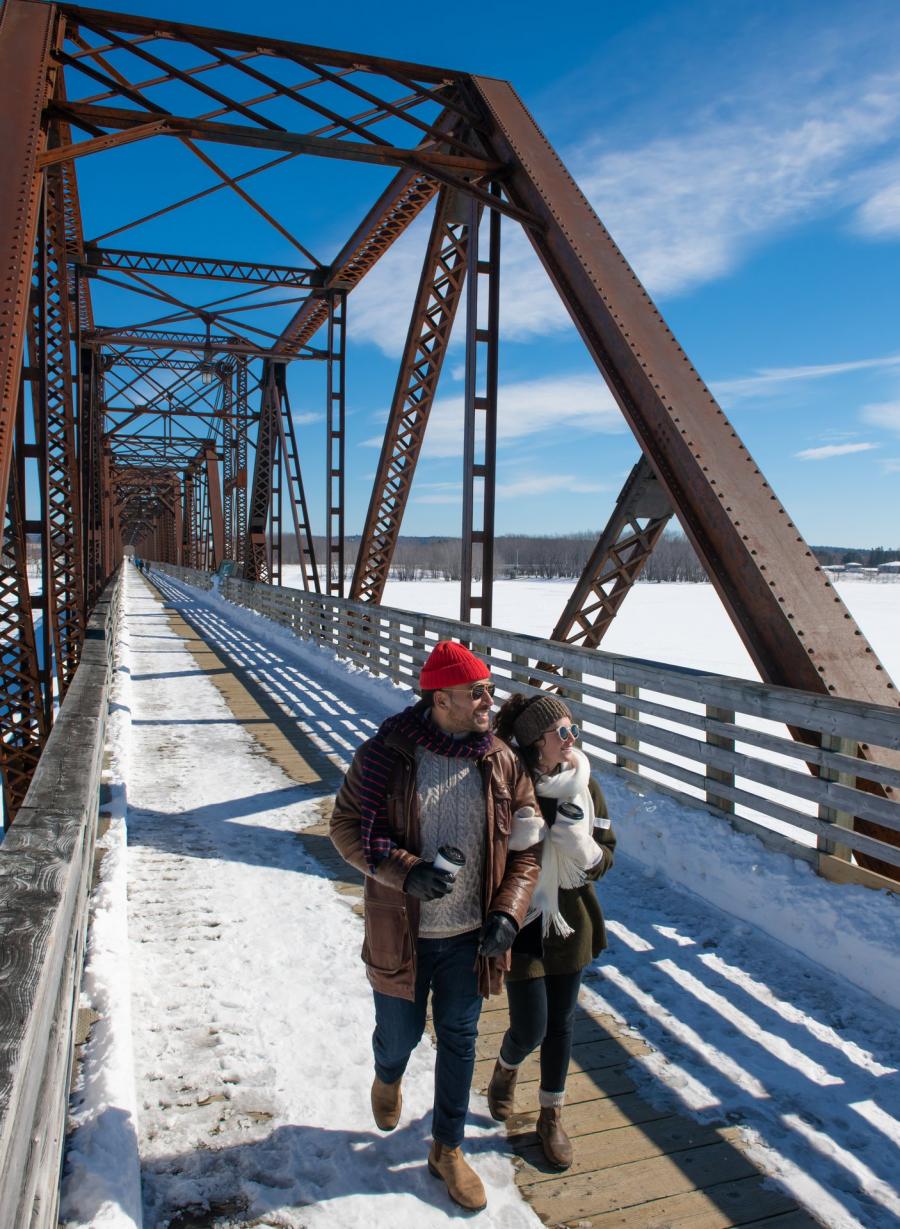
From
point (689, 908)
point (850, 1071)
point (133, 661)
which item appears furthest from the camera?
point (133, 661)

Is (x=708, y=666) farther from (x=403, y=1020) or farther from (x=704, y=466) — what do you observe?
(x=403, y=1020)

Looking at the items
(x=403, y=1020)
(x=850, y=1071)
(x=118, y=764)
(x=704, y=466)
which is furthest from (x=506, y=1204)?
(x=118, y=764)

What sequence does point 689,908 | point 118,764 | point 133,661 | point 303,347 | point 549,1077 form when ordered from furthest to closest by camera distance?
point 303,347, point 133,661, point 118,764, point 689,908, point 549,1077

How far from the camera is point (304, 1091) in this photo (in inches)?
123

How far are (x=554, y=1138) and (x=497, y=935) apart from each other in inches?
33.2

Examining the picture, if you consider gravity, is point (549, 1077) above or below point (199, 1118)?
above

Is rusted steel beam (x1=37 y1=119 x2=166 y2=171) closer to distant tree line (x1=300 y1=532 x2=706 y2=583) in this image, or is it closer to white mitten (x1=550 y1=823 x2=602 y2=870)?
white mitten (x1=550 y1=823 x2=602 y2=870)

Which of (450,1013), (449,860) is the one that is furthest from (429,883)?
(450,1013)

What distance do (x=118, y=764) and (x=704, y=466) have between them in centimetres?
508

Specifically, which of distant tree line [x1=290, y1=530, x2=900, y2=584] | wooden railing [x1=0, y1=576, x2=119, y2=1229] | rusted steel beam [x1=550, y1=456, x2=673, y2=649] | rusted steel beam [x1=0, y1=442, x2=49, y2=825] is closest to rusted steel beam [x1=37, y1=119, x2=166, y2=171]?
rusted steel beam [x1=0, y1=442, x2=49, y2=825]

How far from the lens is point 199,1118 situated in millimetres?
2941

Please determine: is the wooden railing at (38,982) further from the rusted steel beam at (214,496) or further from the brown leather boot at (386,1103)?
the rusted steel beam at (214,496)

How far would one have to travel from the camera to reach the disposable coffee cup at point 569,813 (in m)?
2.66

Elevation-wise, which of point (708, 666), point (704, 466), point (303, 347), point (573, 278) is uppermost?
point (303, 347)
